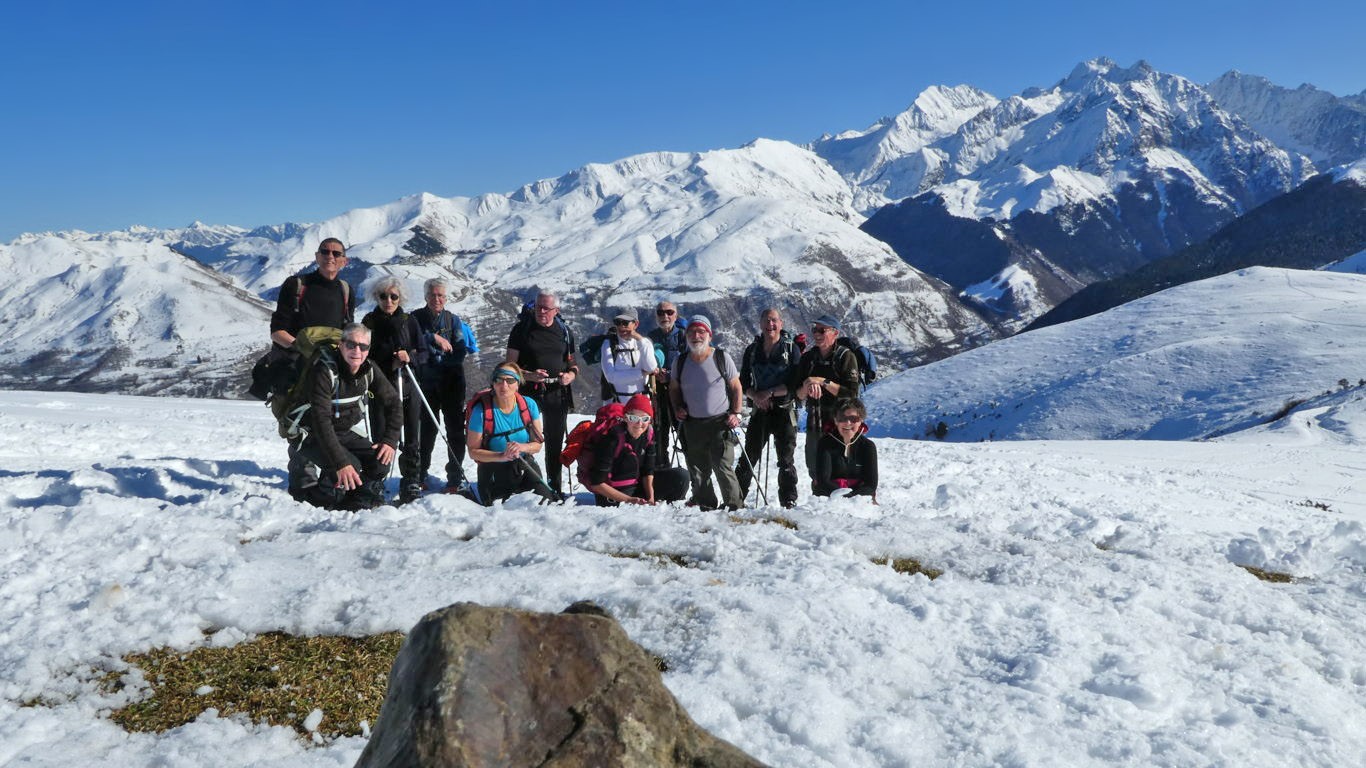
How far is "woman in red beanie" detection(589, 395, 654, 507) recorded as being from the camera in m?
9.29

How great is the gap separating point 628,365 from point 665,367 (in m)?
1.06

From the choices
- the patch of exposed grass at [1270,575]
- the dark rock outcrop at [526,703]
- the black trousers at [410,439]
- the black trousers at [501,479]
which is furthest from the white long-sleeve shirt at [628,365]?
the dark rock outcrop at [526,703]

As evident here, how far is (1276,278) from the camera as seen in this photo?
113 m

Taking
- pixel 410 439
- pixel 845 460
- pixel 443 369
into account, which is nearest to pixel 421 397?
pixel 410 439

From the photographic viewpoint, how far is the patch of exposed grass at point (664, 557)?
6.07 meters

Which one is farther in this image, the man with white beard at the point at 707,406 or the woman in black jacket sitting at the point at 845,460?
the man with white beard at the point at 707,406

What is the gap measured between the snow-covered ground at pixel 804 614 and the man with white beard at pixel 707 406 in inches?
54.8

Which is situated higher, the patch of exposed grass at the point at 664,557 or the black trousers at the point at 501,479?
the black trousers at the point at 501,479

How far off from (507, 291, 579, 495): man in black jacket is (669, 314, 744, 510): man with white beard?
1.73 metres

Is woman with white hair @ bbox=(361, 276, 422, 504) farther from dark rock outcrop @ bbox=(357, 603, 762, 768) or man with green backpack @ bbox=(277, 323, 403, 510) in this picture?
dark rock outcrop @ bbox=(357, 603, 762, 768)

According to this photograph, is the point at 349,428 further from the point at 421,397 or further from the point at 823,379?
the point at 823,379

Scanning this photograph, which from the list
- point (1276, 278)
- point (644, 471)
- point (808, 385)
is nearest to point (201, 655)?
point (644, 471)

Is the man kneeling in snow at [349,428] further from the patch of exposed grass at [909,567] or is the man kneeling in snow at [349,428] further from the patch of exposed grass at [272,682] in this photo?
the patch of exposed grass at [909,567]

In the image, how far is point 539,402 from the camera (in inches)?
419
